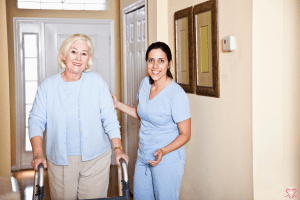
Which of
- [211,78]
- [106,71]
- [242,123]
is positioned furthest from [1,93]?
[242,123]

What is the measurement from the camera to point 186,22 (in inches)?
113

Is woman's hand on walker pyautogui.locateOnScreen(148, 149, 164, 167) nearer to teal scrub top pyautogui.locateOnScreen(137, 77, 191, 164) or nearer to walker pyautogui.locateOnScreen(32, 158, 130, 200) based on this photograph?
teal scrub top pyautogui.locateOnScreen(137, 77, 191, 164)

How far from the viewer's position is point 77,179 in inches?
80.4

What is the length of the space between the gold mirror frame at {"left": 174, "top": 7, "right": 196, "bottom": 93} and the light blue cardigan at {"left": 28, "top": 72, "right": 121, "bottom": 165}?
976 mm

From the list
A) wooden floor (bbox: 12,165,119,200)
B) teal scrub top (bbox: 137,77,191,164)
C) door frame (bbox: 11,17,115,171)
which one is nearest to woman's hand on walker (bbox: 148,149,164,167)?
teal scrub top (bbox: 137,77,191,164)

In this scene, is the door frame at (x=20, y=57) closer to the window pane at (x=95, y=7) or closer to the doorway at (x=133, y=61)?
the window pane at (x=95, y=7)

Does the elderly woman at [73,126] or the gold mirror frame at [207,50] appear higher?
the gold mirror frame at [207,50]

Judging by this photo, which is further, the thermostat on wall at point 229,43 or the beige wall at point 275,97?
the thermostat on wall at point 229,43

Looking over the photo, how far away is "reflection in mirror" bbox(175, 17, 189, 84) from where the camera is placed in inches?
115

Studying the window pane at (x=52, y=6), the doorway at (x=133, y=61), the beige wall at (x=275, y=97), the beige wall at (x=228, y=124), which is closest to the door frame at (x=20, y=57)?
the window pane at (x=52, y=6)

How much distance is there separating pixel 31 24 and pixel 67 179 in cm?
375

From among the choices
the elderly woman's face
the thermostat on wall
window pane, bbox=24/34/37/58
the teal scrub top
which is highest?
window pane, bbox=24/34/37/58

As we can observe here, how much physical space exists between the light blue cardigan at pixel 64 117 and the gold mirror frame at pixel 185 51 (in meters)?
0.98

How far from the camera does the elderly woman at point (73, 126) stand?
1.99 m
